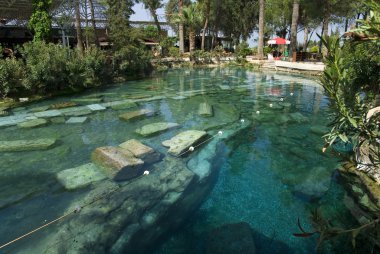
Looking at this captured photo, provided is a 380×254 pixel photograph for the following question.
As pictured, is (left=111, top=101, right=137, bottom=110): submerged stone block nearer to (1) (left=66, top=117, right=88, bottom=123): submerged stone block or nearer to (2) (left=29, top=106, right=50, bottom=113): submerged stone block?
(1) (left=66, top=117, right=88, bottom=123): submerged stone block

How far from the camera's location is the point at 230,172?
686 cm

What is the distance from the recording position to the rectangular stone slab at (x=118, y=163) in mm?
6180

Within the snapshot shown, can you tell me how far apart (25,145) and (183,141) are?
4352mm

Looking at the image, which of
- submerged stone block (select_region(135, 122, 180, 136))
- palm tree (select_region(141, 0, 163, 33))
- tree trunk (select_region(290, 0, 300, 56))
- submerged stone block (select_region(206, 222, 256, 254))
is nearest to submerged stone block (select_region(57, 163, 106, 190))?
submerged stone block (select_region(135, 122, 180, 136))

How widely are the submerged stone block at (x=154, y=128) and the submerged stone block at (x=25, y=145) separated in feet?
8.46

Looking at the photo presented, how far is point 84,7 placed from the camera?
71.2ft

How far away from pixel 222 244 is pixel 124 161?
3.02 m

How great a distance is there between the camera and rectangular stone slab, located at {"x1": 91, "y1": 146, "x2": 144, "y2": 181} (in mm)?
6180

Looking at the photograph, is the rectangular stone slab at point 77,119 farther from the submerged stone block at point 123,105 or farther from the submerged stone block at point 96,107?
the submerged stone block at point 123,105

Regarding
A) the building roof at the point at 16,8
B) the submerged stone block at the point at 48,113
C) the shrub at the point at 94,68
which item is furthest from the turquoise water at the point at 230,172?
the building roof at the point at 16,8

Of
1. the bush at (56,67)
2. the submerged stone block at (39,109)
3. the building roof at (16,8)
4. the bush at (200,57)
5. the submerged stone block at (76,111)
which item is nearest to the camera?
the submerged stone block at (76,111)

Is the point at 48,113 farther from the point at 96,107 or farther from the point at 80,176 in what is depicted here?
the point at 80,176

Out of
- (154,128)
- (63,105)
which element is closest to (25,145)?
(154,128)

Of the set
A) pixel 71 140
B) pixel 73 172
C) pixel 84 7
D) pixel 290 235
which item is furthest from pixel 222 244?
pixel 84 7
